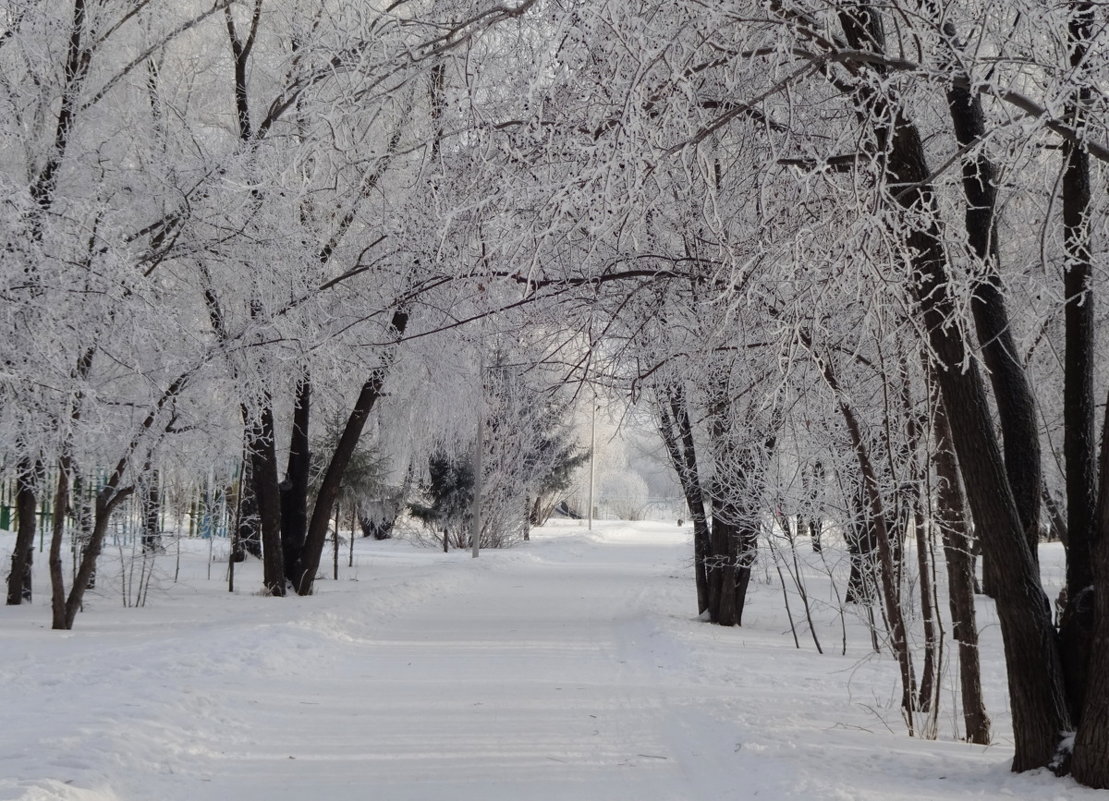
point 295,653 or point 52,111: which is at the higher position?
point 52,111

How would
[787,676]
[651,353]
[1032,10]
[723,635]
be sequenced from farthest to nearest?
[723,635]
[787,676]
[651,353]
[1032,10]

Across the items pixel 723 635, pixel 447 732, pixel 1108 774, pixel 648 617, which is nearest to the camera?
pixel 1108 774

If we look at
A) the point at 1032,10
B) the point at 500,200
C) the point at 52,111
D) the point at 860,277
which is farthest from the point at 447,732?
the point at 52,111

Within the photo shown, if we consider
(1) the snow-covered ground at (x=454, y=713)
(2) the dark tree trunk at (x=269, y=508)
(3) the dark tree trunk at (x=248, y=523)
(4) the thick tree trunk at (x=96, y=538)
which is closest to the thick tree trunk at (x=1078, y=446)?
(1) the snow-covered ground at (x=454, y=713)

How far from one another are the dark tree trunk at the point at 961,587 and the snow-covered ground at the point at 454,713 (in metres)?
0.39

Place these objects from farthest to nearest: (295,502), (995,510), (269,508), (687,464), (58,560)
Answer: (295,502) < (269,508) < (687,464) < (58,560) < (995,510)

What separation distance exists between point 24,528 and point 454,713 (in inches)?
336

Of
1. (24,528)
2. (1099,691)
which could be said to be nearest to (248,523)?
(24,528)

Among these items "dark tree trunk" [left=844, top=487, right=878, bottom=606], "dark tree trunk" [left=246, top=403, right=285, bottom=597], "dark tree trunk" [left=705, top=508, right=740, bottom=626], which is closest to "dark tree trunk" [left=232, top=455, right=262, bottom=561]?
"dark tree trunk" [left=246, top=403, right=285, bottom=597]

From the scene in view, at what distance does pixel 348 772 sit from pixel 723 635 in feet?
28.3

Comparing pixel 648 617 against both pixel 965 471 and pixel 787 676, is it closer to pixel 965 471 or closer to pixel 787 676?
pixel 787 676

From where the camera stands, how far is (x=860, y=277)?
5195mm

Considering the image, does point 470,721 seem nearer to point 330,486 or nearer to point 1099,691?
point 1099,691

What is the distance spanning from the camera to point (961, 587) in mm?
7168
